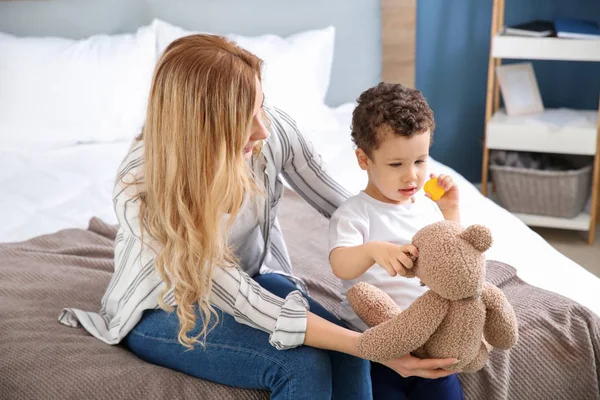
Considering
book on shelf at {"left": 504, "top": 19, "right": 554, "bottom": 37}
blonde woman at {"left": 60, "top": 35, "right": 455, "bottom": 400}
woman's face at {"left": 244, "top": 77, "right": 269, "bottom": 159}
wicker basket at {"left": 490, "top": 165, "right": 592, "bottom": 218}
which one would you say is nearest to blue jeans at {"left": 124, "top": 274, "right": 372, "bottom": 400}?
blonde woman at {"left": 60, "top": 35, "right": 455, "bottom": 400}

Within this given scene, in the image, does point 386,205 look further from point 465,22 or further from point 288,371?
point 465,22

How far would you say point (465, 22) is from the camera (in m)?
3.18

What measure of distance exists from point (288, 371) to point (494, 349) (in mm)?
423

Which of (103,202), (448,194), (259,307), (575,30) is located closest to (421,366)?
(259,307)

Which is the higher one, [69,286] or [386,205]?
[386,205]

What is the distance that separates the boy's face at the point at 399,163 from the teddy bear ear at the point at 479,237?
272mm

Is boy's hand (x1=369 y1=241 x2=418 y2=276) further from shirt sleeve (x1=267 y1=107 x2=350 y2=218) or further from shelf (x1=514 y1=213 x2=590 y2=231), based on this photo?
shelf (x1=514 y1=213 x2=590 y2=231)

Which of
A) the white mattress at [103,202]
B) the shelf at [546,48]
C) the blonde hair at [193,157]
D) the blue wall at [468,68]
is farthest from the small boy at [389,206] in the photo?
the blue wall at [468,68]

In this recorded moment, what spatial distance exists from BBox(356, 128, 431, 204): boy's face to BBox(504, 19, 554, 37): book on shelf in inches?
63.6

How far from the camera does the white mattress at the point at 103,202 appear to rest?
1711 mm

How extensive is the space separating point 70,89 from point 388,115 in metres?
1.60

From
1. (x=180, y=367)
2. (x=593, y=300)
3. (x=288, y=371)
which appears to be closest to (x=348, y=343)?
(x=288, y=371)

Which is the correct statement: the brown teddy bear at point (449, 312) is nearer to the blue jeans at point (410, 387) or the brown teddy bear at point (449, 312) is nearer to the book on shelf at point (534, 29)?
the blue jeans at point (410, 387)

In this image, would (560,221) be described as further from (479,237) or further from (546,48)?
(479,237)
